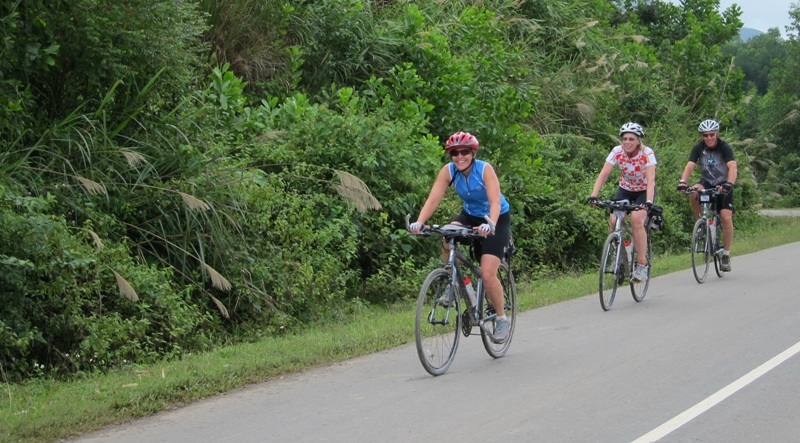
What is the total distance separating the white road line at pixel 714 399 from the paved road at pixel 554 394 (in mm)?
13

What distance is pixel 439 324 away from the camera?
27.9 feet

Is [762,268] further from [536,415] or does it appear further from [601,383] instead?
[536,415]

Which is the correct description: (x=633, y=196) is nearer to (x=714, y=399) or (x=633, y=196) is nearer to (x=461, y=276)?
(x=461, y=276)

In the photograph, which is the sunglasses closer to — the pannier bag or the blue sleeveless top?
the blue sleeveless top

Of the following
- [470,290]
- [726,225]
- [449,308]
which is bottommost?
[449,308]

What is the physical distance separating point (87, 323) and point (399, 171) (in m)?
6.04

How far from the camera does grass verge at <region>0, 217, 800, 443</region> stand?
682 centimetres

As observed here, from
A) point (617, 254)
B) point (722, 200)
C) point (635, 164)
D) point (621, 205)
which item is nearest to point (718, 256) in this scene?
point (722, 200)

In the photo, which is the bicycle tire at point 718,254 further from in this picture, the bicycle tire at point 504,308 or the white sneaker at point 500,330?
the white sneaker at point 500,330

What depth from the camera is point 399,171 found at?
14.1 meters

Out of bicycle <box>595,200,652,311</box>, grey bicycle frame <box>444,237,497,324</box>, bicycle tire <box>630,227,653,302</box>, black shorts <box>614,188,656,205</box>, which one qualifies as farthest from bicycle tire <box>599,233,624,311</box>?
grey bicycle frame <box>444,237,497,324</box>

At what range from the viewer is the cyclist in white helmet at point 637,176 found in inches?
477

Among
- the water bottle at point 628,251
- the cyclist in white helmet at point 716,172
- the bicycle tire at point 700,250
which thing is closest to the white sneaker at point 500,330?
the water bottle at point 628,251

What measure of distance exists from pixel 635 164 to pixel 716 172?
2903mm
